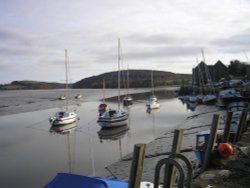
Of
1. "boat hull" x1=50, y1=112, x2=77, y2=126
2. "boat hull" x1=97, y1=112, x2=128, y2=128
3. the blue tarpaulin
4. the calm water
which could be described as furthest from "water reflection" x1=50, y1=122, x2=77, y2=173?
the blue tarpaulin

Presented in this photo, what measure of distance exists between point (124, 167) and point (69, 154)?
22.6ft

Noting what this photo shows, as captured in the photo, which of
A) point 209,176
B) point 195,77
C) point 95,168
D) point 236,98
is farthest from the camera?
point 195,77

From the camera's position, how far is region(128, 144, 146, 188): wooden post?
6.80 m

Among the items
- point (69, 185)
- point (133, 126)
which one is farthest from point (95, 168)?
point (133, 126)

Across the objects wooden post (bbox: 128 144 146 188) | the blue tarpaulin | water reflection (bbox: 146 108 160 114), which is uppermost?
wooden post (bbox: 128 144 146 188)

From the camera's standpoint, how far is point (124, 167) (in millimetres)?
16750

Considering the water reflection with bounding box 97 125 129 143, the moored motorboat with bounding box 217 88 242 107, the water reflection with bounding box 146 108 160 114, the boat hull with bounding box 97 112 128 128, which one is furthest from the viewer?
the water reflection with bounding box 146 108 160 114

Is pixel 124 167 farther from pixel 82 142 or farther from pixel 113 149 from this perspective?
pixel 82 142

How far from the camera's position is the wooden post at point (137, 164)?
680cm

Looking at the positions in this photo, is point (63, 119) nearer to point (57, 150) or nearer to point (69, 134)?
point (69, 134)

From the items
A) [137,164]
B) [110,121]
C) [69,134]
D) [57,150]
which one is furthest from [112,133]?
[137,164]

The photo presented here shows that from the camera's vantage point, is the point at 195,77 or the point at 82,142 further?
the point at 195,77

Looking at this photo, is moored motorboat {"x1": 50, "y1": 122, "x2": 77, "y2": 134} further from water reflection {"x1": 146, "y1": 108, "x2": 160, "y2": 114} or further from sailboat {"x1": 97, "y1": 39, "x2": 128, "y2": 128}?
water reflection {"x1": 146, "y1": 108, "x2": 160, "y2": 114}

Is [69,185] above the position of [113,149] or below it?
above
